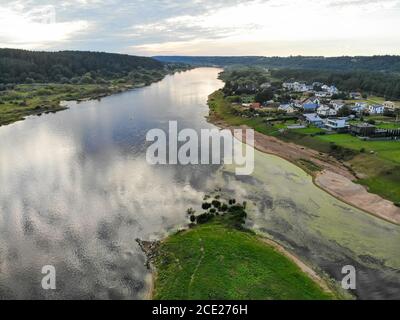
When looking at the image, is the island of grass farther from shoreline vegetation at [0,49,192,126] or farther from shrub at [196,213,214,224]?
shoreline vegetation at [0,49,192,126]

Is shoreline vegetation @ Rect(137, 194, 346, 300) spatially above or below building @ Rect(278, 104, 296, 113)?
below

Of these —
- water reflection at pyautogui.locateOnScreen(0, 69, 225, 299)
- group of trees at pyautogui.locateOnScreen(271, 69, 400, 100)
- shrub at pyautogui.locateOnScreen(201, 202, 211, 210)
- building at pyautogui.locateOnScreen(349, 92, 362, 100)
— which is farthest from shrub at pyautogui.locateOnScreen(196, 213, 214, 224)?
group of trees at pyautogui.locateOnScreen(271, 69, 400, 100)

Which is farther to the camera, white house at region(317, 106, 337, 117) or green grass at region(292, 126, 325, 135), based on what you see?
white house at region(317, 106, 337, 117)

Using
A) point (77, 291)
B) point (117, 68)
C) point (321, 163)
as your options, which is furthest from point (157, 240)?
point (117, 68)

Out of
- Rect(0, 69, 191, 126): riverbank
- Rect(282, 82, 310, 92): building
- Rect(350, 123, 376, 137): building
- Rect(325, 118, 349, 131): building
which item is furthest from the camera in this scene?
Rect(282, 82, 310, 92): building

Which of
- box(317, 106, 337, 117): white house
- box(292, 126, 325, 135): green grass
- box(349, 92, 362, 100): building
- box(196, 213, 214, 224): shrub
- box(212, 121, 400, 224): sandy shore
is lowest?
box(196, 213, 214, 224): shrub

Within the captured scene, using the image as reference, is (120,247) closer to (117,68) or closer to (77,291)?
(77,291)
